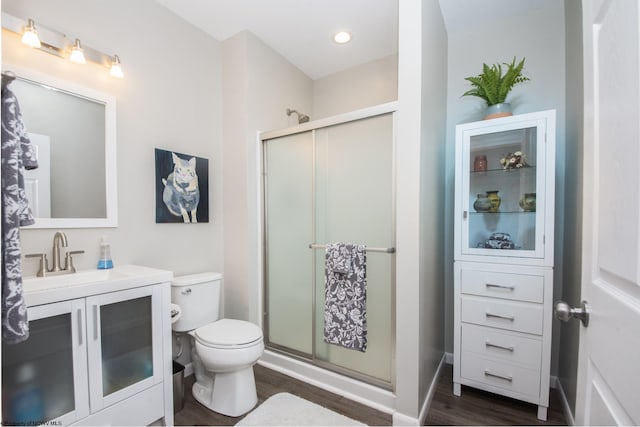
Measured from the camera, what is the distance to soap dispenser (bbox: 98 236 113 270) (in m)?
1.64

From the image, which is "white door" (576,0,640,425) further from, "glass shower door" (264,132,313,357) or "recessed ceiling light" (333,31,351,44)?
"recessed ceiling light" (333,31,351,44)

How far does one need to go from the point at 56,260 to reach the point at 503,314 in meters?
2.56

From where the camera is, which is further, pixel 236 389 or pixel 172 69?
pixel 172 69

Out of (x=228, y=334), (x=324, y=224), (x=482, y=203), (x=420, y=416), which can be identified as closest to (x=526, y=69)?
(x=482, y=203)

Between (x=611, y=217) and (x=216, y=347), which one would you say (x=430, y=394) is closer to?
(x=216, y=347)

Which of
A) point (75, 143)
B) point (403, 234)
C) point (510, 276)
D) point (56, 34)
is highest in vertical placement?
point (56, 34)

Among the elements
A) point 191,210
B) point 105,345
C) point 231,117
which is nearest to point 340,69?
point 231,117

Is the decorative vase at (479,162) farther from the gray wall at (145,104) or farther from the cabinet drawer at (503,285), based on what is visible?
the gray wall at (145,104)

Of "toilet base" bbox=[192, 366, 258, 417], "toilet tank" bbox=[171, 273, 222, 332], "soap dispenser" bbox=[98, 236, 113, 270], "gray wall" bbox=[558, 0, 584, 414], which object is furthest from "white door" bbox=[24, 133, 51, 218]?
"gray wall" bbox=[558, 0, 584, 414]

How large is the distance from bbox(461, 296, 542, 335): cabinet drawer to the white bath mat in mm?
977

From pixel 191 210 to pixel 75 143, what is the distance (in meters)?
0.77

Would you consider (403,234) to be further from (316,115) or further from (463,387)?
(316,115)

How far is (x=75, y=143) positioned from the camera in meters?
1.60

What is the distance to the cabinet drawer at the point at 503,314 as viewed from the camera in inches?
66.6
